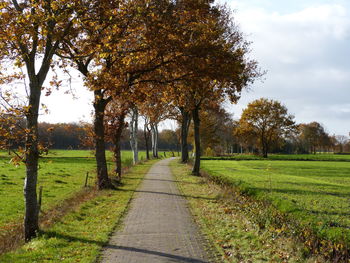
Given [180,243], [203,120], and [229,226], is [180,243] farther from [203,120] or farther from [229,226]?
[203,120]

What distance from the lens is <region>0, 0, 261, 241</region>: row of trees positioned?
8.38m

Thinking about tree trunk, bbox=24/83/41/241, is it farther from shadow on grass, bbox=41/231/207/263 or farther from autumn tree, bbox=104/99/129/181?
autumn tree, bbox=104/99/129/181

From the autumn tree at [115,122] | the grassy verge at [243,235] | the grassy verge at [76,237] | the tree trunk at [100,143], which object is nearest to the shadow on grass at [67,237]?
the grassy verge at [76,237]

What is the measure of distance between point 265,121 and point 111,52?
63.8 m

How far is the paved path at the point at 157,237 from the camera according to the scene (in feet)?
23.0

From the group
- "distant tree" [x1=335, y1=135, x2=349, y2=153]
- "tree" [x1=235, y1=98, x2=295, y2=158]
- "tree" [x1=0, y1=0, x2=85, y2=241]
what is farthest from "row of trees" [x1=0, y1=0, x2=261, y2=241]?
"distant tree" [x1=335, y1=135, x2=349, y2=153]

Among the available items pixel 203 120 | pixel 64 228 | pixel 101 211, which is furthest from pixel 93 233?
pixel 203 120

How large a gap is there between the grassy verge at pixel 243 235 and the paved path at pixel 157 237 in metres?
0.47

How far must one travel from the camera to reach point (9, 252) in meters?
7.46

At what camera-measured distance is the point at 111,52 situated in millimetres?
11891

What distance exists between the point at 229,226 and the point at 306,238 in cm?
253

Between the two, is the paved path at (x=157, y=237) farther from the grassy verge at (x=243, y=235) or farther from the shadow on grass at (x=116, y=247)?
the grassy verge at (x=243, y=235)

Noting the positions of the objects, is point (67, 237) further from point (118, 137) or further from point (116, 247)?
point (118, 137)

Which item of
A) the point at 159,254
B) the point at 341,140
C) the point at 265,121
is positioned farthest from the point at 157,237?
the point at 341,140
